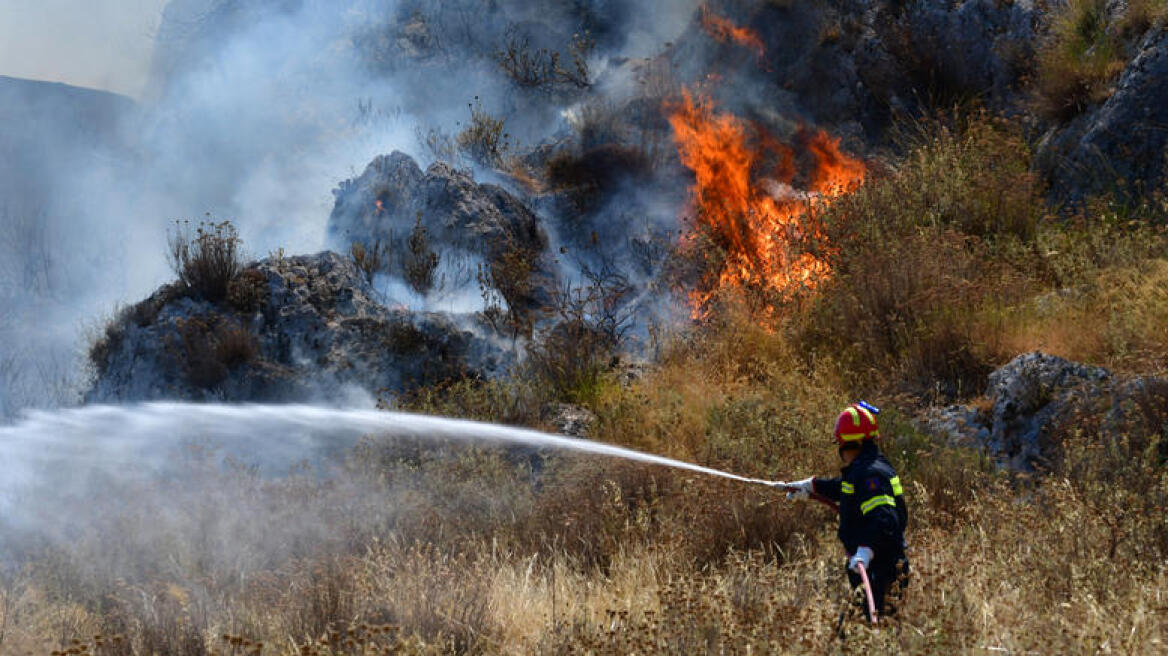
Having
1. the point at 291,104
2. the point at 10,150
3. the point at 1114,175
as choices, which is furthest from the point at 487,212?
the point at 10,150

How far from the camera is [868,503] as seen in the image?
386 centimetres

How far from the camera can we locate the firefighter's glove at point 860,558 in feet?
12.1

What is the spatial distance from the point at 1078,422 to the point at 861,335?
2247 millimetres

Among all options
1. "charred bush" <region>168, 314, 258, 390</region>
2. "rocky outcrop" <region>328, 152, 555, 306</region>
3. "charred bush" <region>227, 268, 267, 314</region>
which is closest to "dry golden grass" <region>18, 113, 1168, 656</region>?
"charred bush" <region>168, 314, 258, 390</region>

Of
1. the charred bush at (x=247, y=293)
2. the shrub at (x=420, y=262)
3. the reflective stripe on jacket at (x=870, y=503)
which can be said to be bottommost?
the reflective stripe on jacket at (x=870, y=503)

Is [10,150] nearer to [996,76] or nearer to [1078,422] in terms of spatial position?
[996,76]

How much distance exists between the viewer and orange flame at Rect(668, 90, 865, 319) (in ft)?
32.2

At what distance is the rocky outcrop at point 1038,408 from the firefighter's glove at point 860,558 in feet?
8.16

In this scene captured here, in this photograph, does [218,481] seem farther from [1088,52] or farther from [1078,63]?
[1088,52]

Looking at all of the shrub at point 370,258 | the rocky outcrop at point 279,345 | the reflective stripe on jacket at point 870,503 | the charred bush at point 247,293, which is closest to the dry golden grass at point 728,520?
the reflective stripe on jacket at point 870,503

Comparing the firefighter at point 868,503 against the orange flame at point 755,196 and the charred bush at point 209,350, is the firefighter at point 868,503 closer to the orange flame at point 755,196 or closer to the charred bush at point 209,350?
the orange flame at point 755,196

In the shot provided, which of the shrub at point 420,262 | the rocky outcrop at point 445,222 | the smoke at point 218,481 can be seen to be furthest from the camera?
the rocky outcrop at point 445,222

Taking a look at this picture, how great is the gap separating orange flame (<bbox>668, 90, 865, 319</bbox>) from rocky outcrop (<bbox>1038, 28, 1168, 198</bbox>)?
2.27 meters

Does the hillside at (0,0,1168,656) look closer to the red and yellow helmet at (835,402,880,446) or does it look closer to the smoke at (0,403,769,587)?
the smoke at (0,403,769,587)
